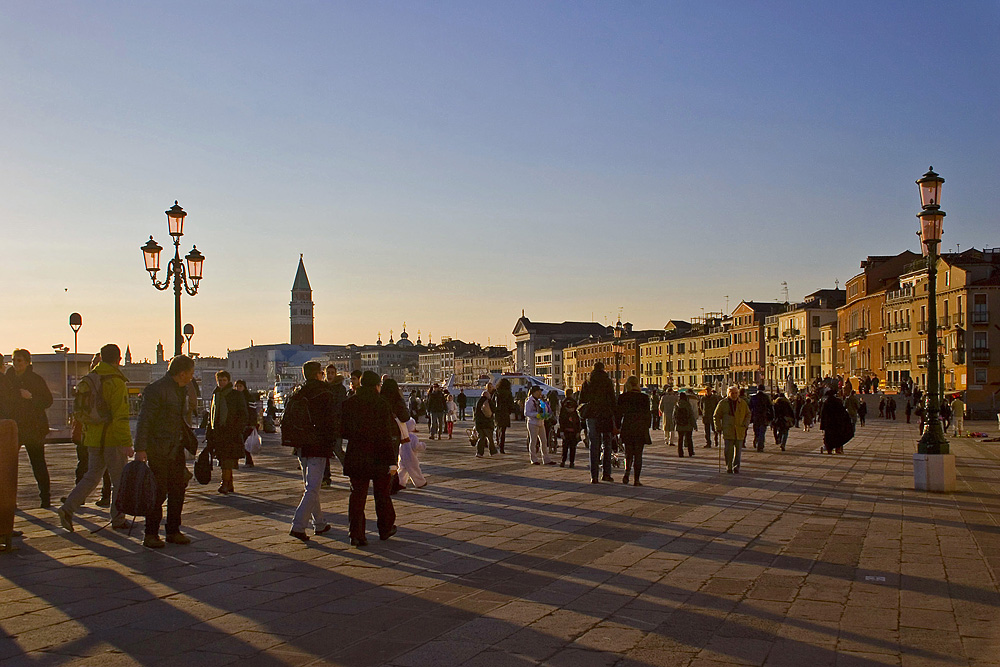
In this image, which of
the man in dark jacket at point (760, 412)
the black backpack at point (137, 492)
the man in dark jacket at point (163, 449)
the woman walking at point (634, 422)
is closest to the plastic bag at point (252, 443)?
the woman walking at point (634, 422)

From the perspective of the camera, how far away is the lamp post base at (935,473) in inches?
572

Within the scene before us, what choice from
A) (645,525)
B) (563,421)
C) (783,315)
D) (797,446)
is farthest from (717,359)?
(645,525)

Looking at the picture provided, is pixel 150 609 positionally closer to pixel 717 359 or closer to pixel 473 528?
pixel 473 528

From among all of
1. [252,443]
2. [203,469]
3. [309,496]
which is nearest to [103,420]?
[309,496]

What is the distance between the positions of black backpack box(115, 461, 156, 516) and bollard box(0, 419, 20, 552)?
2.94 ft

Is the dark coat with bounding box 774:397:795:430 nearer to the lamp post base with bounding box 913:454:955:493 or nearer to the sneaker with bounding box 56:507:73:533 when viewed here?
the lamp post base with bounding box 913:454:955:493

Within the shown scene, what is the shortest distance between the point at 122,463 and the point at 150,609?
157 inches

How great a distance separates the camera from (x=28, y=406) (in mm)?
11125

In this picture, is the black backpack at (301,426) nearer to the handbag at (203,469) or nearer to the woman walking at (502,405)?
the handbag at (203,469)

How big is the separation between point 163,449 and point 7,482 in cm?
130

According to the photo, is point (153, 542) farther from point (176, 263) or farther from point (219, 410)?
point (176, 263)

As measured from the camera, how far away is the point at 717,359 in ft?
408

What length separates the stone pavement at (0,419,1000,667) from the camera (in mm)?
5648

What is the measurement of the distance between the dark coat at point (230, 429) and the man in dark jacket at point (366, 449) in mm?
4768
